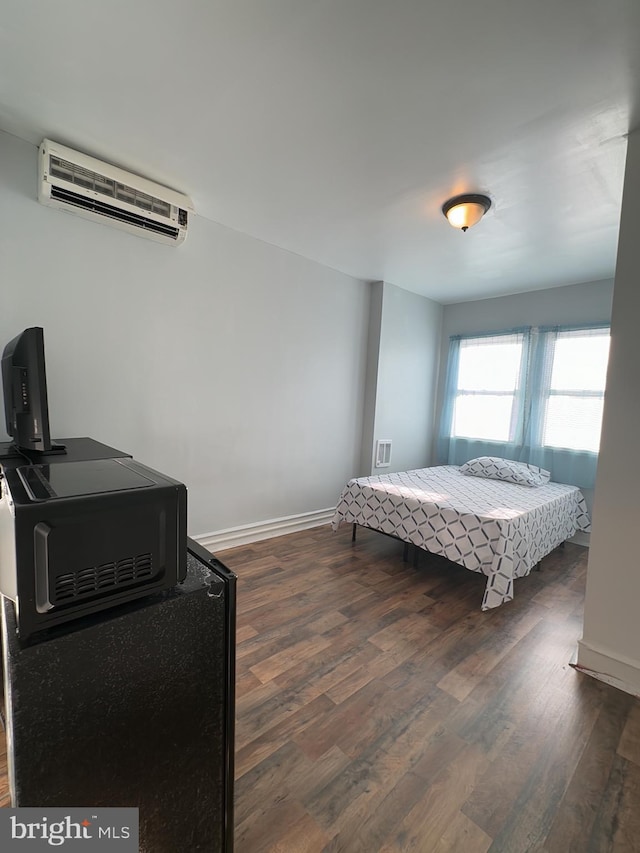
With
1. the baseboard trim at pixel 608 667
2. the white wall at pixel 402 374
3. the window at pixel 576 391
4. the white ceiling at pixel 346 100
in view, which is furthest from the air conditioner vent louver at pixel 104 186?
the window at pixel 576 391

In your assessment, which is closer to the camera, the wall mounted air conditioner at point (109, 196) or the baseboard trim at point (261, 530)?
the wall mounted air conditioner at point (109, 196)

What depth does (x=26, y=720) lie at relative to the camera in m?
0.65

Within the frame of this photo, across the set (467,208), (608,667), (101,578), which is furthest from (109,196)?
(608,667)

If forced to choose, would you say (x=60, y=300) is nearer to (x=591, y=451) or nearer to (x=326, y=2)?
(x=326, y=2)

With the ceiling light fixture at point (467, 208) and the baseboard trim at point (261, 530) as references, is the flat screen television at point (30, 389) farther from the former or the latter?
the ceiling light fixture at point (467, 208)

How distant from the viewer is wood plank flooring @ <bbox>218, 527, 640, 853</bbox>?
1146 mm

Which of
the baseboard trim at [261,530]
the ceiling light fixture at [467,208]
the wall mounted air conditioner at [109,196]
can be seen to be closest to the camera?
the wall mounted air conditioner at [109,196]

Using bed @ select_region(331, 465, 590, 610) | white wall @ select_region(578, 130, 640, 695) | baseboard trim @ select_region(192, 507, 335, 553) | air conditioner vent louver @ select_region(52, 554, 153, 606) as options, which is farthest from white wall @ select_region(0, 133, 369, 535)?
white wall @ select_region(578, 130, 640, 695)

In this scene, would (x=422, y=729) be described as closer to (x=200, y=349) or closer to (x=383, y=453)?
(x=200, y=349)

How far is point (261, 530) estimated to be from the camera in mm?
3344

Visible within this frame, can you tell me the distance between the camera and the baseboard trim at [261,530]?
3041 millimetres

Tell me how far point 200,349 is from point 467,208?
6.74 feet

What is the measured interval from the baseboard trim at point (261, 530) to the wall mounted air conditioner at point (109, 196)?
2.22 metres

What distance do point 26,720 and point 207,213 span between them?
9.67 feet
